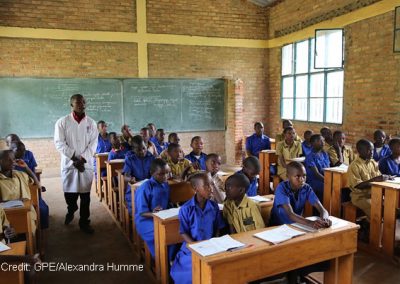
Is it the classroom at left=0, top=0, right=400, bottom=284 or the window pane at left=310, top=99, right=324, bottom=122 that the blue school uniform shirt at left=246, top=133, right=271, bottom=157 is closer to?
the classroom at left=0, top=0, right=400, bottom=284

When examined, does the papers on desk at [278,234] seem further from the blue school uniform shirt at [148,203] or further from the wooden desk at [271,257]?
the blue school uniform shirt at [148,203]

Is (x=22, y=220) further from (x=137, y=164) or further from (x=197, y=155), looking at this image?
(x=197, y=155)

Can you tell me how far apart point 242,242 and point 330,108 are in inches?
240

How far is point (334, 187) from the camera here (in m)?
4.38

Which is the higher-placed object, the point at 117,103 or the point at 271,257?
the point at 117,103

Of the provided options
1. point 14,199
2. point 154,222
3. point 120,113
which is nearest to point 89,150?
point 14,199

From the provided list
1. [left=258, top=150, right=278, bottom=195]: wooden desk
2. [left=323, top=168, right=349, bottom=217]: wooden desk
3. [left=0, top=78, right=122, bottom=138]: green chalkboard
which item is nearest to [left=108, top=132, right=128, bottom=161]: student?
[left=0, top=78, right=122, bottom=138]: green chalkboard

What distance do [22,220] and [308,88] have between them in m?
6.84

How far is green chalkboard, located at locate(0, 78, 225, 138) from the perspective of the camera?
7.53 m

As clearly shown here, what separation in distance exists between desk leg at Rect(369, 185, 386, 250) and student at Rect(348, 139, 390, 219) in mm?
157

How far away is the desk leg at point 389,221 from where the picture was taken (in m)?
3.56

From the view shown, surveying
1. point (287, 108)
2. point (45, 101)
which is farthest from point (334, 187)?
point (45, 101)

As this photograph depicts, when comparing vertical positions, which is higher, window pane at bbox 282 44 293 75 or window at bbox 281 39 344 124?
window pane at bbox 282 44 293 75

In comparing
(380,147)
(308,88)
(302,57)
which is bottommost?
(380,147)
